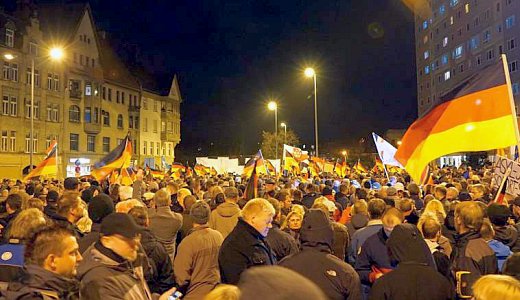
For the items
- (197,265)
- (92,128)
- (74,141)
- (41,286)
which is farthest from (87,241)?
(92,128)

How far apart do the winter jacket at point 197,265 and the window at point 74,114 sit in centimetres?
5583

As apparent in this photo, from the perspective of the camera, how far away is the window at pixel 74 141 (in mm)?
59272

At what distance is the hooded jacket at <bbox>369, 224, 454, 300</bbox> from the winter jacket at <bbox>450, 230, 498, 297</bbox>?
0.59m

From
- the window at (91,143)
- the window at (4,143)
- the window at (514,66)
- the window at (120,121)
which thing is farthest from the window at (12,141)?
the window at (514,66)

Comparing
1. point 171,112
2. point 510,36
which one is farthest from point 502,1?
point 171,112

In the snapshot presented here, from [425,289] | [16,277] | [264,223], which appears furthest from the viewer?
[264,223]

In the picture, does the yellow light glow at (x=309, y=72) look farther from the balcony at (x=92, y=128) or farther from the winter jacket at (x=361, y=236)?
the balcony at (x=92, y=128)

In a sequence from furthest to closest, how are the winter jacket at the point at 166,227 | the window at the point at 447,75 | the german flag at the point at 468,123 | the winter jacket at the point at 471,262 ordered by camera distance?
the window at the point at 447,75 → the german flag at the point at 468,123 → the winter jacket at the point at 166,227 → the winter jacket at the point at 471,262

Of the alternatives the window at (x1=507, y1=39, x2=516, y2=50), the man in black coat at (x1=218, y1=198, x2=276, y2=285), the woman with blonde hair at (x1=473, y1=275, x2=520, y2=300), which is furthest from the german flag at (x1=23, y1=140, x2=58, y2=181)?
the window at (x1=507, y1=39, x2=516, y2=50)

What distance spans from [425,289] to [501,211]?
98.8 inches

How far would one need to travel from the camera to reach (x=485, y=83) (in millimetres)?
9664

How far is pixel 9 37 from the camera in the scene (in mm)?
49906

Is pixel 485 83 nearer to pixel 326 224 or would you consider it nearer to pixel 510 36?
pixel 326 224

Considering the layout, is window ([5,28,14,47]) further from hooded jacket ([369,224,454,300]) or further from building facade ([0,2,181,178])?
hooded jacket ([369,224,454,300])
